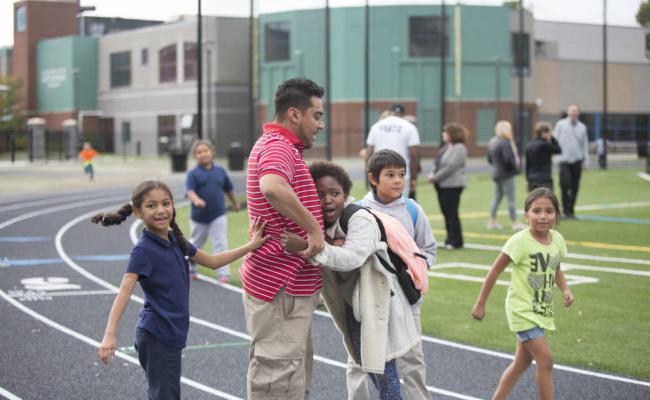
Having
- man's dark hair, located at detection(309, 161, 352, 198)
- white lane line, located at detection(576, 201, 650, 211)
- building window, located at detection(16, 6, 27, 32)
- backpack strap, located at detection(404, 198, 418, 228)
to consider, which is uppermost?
building window, located at detection(16, 6, 27, 32)

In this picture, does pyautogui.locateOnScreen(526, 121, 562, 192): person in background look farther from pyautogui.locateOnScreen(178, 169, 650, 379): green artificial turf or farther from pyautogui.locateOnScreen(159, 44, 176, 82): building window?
pyautogui.locateOnScreen(159, 44, 176, 82): building window

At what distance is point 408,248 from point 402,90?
5795cm

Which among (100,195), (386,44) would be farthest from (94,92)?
(100,195)

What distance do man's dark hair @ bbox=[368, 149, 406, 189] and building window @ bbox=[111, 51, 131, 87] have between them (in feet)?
235

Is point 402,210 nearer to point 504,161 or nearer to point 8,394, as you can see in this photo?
point 8,394

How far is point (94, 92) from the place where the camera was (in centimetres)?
7925

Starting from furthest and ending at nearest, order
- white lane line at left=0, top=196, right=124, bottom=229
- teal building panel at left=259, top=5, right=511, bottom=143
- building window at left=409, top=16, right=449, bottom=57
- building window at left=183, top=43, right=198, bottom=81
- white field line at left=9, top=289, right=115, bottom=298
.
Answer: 1. building window at left=183, top=43, right=198, bottom=81
2. building window at left=409, top=16, right=449, bottom=57
3. teal building panel at left=259, top=5, right=511, bottom=143
4. white lane line at left=0, top=196, right=124, bottom=229
5. white field line at left=9, top=289, right=115, bottom=298

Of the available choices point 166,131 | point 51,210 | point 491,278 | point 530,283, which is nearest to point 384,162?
point 491,278

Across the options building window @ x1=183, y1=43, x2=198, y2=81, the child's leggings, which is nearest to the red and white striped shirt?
the child's leggings

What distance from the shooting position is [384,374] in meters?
5.65

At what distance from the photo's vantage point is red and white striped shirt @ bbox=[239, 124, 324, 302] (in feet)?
17.1

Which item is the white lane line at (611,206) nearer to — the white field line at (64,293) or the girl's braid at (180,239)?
the white field line at (64,293)

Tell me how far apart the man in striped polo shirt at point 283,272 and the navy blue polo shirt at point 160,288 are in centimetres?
41

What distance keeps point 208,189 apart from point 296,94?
735 centimetres
